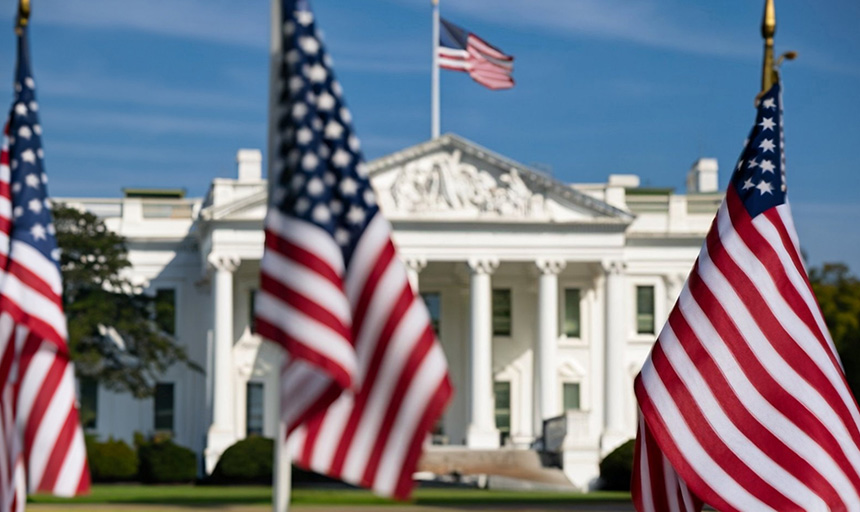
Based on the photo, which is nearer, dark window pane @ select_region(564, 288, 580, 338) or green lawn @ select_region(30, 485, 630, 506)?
green lawn @ select_region(30, 485, 630, 506)

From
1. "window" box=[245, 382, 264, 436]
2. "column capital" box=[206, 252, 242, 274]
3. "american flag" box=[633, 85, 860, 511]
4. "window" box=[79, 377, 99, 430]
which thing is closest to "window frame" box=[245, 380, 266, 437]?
"window" box=[245, 382, 264, 436]

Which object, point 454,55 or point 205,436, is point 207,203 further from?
point 454,55

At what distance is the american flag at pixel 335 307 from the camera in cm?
1027

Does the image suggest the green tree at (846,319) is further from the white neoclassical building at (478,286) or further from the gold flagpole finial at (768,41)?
the gold flagpole finial at (768,41)

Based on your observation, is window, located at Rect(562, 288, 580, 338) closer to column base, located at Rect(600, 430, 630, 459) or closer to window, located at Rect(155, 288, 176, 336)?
column base, located at Rect(600, 430, 630, 459)

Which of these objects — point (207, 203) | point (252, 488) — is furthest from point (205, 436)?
point (252, 488)

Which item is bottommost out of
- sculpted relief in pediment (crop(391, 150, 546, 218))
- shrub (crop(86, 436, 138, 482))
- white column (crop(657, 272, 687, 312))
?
shrub (crop(86, 436, 138, 482))

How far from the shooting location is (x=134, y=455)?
1983 inches

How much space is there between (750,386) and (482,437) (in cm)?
4802

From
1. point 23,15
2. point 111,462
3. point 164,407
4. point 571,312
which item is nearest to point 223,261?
point 164,407

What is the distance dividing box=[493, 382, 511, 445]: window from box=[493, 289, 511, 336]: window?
2004 millimetres

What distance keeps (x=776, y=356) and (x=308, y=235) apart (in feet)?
14.3

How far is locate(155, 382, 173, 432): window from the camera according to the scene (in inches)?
2660

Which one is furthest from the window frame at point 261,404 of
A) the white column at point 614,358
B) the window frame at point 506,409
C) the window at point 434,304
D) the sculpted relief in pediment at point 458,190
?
the white column at point 614,358
